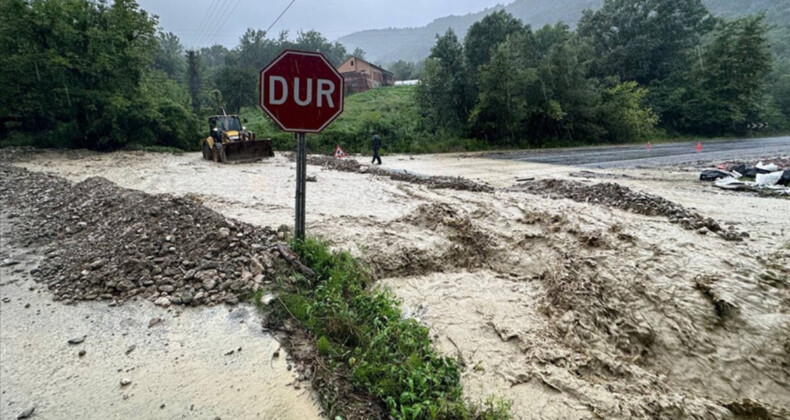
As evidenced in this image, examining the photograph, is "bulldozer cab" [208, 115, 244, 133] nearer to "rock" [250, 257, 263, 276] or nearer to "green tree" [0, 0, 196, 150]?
"green tree" [0, 0, 196, 150]

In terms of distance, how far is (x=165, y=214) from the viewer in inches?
209

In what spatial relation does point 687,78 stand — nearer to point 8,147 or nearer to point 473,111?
point 473,111

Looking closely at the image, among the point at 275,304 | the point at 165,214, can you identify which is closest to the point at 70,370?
the point at 275,304

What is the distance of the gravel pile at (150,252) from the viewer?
147 inches

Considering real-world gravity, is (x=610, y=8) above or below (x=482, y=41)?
above

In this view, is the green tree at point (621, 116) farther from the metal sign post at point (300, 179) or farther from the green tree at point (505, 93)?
the metal sign post at point (300, 179)

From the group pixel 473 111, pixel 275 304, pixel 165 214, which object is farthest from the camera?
pixel 473 111

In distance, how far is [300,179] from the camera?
422 cm

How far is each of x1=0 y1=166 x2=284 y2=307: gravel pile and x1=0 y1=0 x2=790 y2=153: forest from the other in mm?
17681

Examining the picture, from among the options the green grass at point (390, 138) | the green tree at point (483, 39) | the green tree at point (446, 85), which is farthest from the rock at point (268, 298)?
the green tree at point (483, 39)

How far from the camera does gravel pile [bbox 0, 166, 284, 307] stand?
3.75m

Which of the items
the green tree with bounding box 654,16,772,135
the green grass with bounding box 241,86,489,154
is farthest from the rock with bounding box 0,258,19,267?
the green tree with bounding box 654,16,772,135

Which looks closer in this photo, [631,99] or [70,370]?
[70,370]

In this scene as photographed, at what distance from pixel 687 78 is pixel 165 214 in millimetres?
53125
